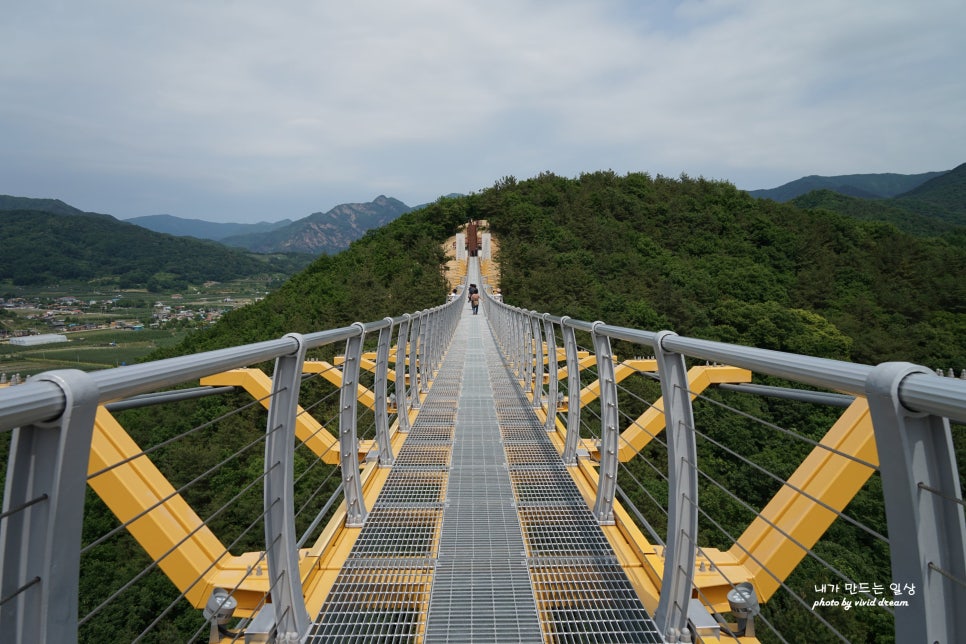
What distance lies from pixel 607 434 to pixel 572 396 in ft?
3.40

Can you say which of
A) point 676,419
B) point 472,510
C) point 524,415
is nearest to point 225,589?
point 472,510

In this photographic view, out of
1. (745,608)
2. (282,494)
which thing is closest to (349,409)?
(282,494)

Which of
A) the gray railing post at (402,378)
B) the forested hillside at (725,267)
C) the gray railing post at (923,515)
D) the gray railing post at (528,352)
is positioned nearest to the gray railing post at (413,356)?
the gray railing post at (402,378)

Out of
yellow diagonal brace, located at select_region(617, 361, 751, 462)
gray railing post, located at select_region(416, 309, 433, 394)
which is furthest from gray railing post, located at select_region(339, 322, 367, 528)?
gray railing post, located at select_region(416, 309, 433, 394)

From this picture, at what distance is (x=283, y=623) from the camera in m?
2.09

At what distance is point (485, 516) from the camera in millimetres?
3418

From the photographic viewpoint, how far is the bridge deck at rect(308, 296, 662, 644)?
233 cm

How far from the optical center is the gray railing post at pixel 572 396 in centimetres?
412

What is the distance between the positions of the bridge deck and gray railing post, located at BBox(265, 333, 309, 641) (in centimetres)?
28

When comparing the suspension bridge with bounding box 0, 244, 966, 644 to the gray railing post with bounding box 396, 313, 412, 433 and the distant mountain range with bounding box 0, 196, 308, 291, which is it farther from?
the distant mountain range with bounding box 0, 196, 308, 291

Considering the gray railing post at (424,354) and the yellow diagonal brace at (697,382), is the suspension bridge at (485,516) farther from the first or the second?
the gray railing post at (424,354)

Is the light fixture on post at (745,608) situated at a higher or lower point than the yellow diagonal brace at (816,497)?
lower

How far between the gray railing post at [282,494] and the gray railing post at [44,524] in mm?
908

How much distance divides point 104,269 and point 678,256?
102126mm
